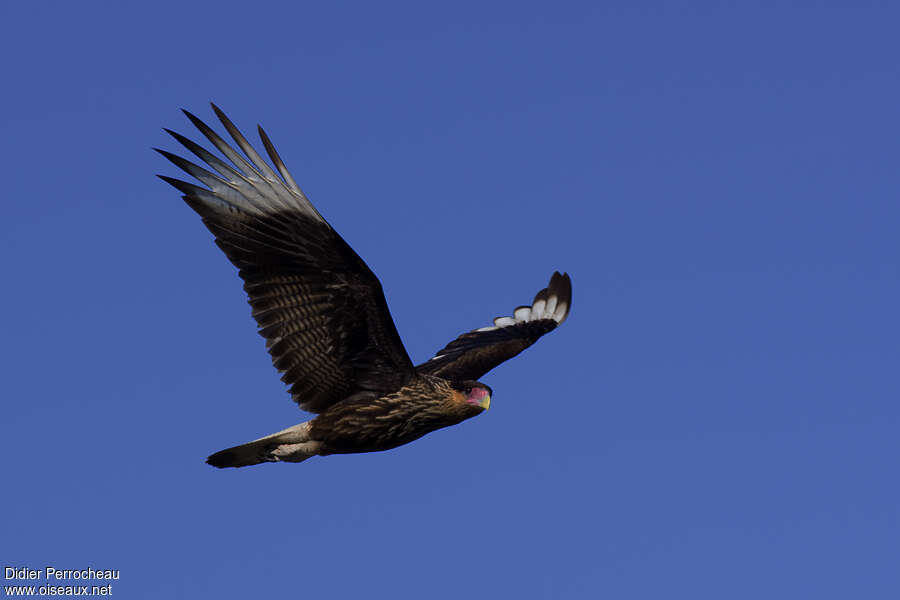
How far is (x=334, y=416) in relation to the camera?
35.0 feet

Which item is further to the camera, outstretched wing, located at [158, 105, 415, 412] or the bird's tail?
the bird's tail

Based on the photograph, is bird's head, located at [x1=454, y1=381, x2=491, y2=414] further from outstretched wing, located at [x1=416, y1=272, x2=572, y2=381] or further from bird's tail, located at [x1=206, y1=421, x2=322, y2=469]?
outstretched wing, located at [x1=416, y1=272, x2=572, y2=381]

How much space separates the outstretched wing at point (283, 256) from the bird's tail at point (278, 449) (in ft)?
2.26

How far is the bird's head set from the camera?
10.6 m

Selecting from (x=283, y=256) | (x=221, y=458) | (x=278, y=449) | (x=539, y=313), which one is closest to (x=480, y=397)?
(x=278, y=449)

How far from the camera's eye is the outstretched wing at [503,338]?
13.4 meters

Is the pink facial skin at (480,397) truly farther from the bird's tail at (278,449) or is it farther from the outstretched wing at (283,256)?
the bird's tail at (278,449)

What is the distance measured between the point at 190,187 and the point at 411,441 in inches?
120

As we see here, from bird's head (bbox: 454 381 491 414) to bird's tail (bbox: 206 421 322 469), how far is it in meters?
1.39

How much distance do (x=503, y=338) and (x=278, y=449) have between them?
183 inches

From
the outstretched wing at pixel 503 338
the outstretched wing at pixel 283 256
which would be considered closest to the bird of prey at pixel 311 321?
the outstretched wing at pixel 283 256

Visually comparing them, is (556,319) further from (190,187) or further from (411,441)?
(190,187)

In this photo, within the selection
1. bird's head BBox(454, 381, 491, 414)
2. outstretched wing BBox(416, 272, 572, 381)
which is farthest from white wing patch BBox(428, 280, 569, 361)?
bird's head BBox(454, 381, 491, 414)

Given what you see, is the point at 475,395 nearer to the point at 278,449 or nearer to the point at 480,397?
the point at 480,397
